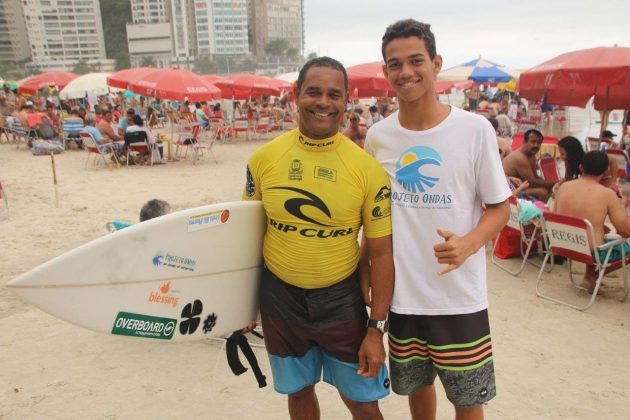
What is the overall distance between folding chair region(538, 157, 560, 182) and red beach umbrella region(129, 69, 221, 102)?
7793 millimetres

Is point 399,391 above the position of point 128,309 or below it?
below

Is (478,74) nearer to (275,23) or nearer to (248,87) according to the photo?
(248,87)

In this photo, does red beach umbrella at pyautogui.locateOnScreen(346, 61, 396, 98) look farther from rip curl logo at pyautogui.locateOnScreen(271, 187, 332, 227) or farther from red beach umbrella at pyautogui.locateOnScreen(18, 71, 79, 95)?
red beach umbrella at pyautogui.locateOnScreen(18, 71, 79, 95)

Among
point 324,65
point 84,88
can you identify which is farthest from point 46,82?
point 324,65

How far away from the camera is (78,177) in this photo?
34.3 ft

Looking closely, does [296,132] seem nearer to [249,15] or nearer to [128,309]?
[128,309]

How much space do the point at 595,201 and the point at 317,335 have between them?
3457mm

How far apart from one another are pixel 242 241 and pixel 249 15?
16829cm

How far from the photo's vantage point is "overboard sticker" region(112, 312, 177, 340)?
6.89 feet

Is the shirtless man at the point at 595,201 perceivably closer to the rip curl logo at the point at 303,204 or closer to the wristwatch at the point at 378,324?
the wristwatch at the point at 378,324

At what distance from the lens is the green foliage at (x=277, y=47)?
151 meters

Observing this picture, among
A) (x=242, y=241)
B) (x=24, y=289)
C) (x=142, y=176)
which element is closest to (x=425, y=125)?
(x=242, y=241)

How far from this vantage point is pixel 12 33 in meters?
117

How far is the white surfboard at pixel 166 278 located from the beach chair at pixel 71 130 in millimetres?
13888
